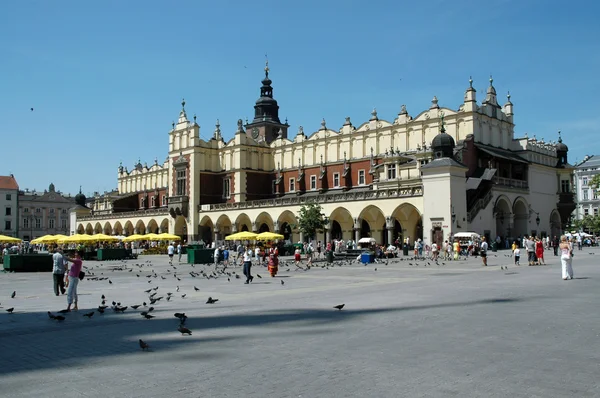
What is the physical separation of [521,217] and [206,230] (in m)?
37.0

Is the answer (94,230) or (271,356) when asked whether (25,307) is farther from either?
(94,230)

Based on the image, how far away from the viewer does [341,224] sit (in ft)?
191

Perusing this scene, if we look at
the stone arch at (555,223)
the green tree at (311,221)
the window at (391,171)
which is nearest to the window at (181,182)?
the green tree at (311,221)

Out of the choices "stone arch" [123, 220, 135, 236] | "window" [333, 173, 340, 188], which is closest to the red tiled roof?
"stone arch" [123, 220, 135, 236]

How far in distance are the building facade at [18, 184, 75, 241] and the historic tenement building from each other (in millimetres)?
38332

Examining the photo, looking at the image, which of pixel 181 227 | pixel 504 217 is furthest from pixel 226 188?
pixel 504 217

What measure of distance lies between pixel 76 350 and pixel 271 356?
10.3ft

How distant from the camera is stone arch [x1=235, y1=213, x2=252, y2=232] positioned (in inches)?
2588

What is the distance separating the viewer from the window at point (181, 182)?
73188 mm

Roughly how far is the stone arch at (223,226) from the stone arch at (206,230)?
4.60 ft

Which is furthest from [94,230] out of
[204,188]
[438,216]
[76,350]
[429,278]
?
[76,350]

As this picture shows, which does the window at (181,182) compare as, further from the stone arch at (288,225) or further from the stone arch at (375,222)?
the stone arch at (375,222)

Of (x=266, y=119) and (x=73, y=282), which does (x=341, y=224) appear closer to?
(x=266, y=119)

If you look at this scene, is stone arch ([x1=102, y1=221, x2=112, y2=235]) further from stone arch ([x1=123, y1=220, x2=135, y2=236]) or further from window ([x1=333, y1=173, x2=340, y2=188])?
window ([x1=333, y1=173, x2=340, y2=188])
